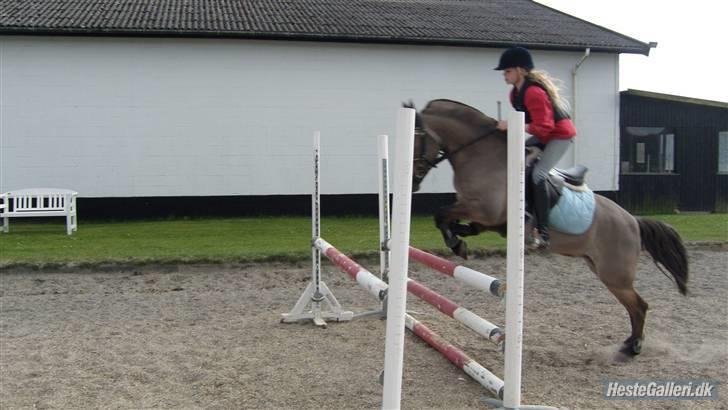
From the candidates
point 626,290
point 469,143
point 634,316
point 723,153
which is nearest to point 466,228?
point 469,143

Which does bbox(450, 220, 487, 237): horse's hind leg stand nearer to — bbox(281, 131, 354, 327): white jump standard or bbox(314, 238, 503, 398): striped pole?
bbox(314, 238, 503, 398): striped pole

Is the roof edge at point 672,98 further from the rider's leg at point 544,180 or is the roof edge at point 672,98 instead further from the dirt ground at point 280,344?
the rider's leg at point 544,180

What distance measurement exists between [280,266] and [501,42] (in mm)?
9577

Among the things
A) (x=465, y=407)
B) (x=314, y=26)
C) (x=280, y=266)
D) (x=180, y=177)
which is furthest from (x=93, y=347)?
(x=314, y=26)

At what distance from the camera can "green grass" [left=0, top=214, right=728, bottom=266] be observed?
8734 millimetres

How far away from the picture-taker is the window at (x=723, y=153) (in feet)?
55.6

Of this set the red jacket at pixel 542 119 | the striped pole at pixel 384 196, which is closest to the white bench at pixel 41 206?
the striped pole at pixel 384 196

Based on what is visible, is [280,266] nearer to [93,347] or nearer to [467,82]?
[93,347]

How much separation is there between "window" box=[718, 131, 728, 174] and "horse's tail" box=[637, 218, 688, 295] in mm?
13953

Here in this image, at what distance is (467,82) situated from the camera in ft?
51.2

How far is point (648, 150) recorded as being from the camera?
16922 mm

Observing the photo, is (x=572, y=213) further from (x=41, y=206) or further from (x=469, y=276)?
(x=41, y=206)

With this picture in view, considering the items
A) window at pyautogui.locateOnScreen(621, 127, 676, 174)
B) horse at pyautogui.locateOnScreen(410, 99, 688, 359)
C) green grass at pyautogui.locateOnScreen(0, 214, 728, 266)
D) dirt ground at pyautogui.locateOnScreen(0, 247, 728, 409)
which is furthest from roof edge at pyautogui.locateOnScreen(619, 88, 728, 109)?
horse at pyautogui.locateOnScreen(410, 99, 688, 359)

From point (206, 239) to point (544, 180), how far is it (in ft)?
25.0
